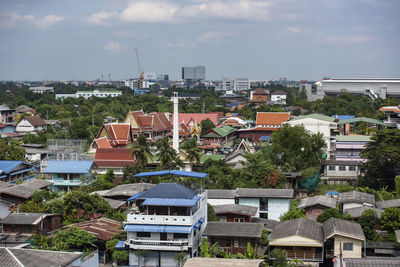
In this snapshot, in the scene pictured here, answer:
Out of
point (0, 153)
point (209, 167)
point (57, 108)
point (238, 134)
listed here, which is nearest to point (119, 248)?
point (209, 167)

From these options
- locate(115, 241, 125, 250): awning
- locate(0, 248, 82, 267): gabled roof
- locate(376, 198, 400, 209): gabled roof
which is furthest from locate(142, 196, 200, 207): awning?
locate(376, 198, 400, 209): gabled roof

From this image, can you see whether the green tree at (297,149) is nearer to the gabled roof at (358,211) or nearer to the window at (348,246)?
the gabled roof at (358,211)

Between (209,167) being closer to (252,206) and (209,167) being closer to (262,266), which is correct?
(252,206)

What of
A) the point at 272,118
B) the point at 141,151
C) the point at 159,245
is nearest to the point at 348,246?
the point at 159,245

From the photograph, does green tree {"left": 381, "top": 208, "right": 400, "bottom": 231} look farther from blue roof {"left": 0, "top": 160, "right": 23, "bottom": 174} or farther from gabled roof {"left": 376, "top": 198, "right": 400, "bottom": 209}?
blue roof {"left": 0, "top": 160, "right": 23, "bottom": 174}

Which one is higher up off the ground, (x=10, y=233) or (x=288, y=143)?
(x=288, y=143)

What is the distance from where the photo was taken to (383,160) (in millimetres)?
28516

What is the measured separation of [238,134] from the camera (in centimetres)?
5122

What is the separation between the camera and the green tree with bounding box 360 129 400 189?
1125 inches

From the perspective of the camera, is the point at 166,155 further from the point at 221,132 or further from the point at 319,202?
the point at 221,132

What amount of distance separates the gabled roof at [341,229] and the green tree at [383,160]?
34.2ft

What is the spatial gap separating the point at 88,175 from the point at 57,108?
47.4 m

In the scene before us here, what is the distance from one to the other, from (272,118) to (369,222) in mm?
30444

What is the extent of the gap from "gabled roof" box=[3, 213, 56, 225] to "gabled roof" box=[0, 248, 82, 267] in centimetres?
546
